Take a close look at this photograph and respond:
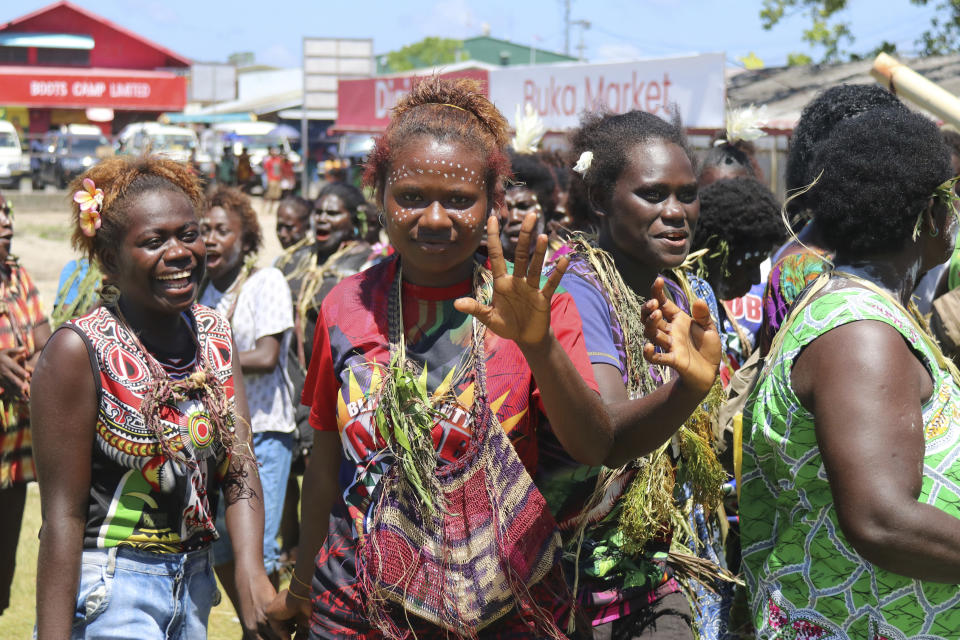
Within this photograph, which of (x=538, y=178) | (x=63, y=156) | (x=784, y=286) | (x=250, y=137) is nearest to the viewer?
(x=784, y=286)

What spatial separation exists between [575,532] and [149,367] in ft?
4.17

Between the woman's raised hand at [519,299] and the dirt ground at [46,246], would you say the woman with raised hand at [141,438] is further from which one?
the dirt ground at [46,246]

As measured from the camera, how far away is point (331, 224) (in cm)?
706

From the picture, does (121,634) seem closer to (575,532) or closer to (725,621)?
(575,532)

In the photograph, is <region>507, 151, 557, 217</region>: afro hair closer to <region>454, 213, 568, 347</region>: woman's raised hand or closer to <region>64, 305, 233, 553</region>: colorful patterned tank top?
<region>64, 305, 233, 553</region>: colorful patterned tank top

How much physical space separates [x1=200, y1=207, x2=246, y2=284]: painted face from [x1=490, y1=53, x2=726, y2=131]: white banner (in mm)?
5546

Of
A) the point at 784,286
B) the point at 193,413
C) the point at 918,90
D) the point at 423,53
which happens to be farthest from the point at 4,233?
the point at 423,53

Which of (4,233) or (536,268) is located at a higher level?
(536,268)

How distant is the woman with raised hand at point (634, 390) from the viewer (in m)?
2.19

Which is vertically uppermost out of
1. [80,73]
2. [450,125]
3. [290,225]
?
[80,73]

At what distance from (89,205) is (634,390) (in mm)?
1660

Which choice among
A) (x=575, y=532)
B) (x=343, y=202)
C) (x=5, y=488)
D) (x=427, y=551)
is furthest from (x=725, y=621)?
(x=343, y=202)

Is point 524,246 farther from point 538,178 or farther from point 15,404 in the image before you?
point 538,178

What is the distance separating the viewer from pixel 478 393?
92.3 inches
